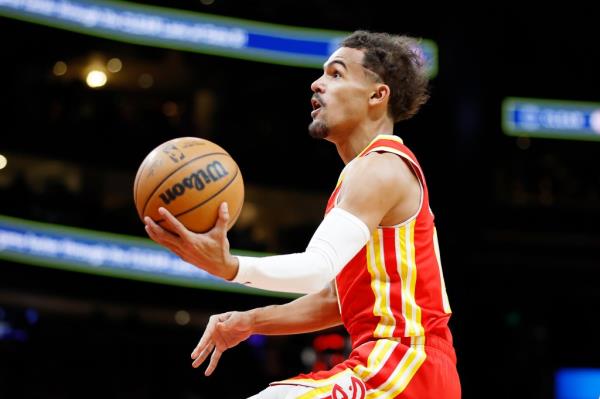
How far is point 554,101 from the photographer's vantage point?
53.5 ft

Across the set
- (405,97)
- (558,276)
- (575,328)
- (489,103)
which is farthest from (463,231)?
(405,97)

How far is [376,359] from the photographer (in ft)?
10.6

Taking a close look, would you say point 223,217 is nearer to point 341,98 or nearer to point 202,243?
point 202,243

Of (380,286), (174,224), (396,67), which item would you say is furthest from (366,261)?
(396,67)

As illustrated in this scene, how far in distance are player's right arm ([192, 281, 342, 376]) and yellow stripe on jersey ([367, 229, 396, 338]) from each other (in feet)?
2.11

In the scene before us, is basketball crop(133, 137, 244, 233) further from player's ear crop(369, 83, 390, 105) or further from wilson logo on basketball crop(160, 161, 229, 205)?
player's ear crop(369, 83, 390, 105)

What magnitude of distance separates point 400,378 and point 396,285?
13.4 inches

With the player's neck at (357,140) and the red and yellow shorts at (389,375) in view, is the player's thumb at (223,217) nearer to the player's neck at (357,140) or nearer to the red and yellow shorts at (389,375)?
the red and yellow shorts at (389,375)

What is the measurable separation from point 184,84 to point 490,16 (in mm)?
6663

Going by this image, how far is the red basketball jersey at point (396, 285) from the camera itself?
333 cm

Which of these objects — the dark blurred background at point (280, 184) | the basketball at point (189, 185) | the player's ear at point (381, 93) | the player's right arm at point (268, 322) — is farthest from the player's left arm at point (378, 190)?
the dark blurred background at point (280, 184)

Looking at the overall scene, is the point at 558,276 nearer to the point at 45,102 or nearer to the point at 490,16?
the point at 490,16

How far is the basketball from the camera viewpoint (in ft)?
10.1

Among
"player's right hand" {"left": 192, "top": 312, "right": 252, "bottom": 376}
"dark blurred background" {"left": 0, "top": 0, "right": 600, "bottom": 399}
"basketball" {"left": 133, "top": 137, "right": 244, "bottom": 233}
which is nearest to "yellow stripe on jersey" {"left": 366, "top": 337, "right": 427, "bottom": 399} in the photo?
"basketball" {"left": 133, "top": 137, "right": 244, "bottom": 233}
